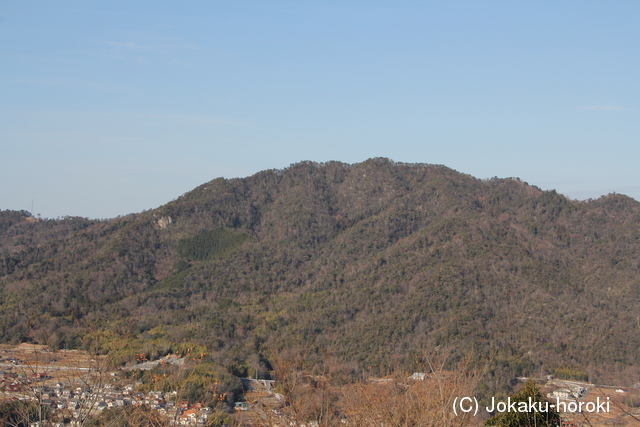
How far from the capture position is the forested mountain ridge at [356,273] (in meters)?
44.5

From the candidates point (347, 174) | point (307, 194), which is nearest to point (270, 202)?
point (307, 194)

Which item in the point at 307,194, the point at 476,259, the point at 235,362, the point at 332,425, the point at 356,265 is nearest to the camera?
the point at 332,425

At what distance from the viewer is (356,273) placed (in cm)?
6153

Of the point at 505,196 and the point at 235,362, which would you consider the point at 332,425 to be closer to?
the point at 235,362

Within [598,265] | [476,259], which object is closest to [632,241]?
[598,265]

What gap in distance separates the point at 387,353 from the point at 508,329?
9.49 metres

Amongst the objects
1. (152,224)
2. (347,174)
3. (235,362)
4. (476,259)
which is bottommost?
(235,362)

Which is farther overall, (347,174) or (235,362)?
(347,174)

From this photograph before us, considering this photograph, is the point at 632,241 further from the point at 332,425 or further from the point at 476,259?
the point at 332,425

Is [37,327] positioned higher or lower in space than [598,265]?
lower

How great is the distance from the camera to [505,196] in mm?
70250

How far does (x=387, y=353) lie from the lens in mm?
42812

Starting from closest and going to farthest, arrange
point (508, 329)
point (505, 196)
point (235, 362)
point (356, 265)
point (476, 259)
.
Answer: point (235, 362)
point (508, 329)
point (476, 259)
point (356, 265)
point (505, 196)

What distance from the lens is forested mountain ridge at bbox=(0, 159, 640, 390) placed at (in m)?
44.5
